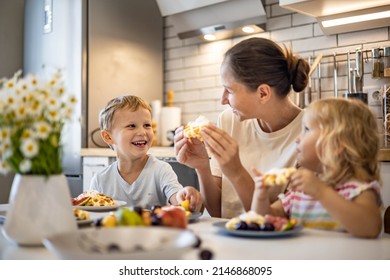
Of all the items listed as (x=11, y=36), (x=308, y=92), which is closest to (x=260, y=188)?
(x=308, y=92)

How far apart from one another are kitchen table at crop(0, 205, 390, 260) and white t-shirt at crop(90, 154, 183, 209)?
2.59ft

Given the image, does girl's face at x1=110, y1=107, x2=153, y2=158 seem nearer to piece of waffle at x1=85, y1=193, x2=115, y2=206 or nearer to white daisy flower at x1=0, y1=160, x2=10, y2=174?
piece of waffle at x1=85, y1=193, x2=115, y2=206

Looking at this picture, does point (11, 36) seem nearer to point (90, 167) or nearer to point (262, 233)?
point (90, 167)

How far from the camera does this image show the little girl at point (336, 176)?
1.04m

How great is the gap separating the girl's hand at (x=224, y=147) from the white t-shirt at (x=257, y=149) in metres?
0.26

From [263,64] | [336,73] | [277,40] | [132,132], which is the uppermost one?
[277,40]

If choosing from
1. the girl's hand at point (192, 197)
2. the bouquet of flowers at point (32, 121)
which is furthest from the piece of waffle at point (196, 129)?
the bouquet of flowers at point (32, 121)

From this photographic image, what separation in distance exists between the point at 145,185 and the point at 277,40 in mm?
1549

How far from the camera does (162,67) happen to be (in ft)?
12.2

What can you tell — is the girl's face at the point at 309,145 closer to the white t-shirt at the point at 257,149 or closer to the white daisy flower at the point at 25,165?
the white t-shirt at the point at 257,149

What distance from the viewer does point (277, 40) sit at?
3.03 metres

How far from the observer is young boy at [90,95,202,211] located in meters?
1.87

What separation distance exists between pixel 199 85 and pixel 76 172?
1.03m
